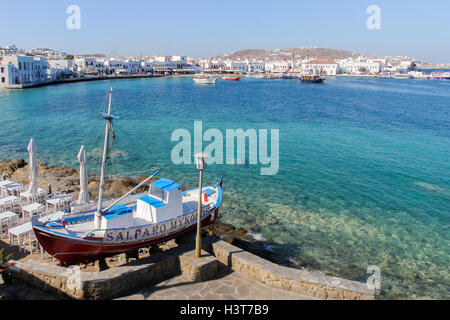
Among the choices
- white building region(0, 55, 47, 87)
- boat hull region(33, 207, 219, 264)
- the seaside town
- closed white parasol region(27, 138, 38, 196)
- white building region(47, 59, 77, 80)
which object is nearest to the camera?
boat hull region(33, 207, 219, 264)

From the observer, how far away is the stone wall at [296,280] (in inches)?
303

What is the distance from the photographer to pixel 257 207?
1666 centimetres

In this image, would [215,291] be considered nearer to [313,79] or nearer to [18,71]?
[18,71]

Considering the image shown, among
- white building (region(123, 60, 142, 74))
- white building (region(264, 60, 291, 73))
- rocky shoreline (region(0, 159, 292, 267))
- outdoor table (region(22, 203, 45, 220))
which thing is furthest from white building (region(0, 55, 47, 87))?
white building (region(264, 60, 291, 73))

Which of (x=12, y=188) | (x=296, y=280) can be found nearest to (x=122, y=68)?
(x=12, y=188)

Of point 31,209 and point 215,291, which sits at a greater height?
point 31,209

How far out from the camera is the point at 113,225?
386 inches

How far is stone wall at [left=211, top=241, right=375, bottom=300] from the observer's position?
25.3 feet

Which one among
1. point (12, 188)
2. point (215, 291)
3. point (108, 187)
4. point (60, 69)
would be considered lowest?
point (215, 291)

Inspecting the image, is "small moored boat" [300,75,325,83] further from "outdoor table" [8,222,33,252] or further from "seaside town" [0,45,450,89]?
"outdoor table" [8,222,33,252]

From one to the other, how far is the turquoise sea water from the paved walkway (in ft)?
13.6

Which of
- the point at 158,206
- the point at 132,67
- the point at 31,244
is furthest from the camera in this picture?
the point at 132,67

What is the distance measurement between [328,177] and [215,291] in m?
14.8
